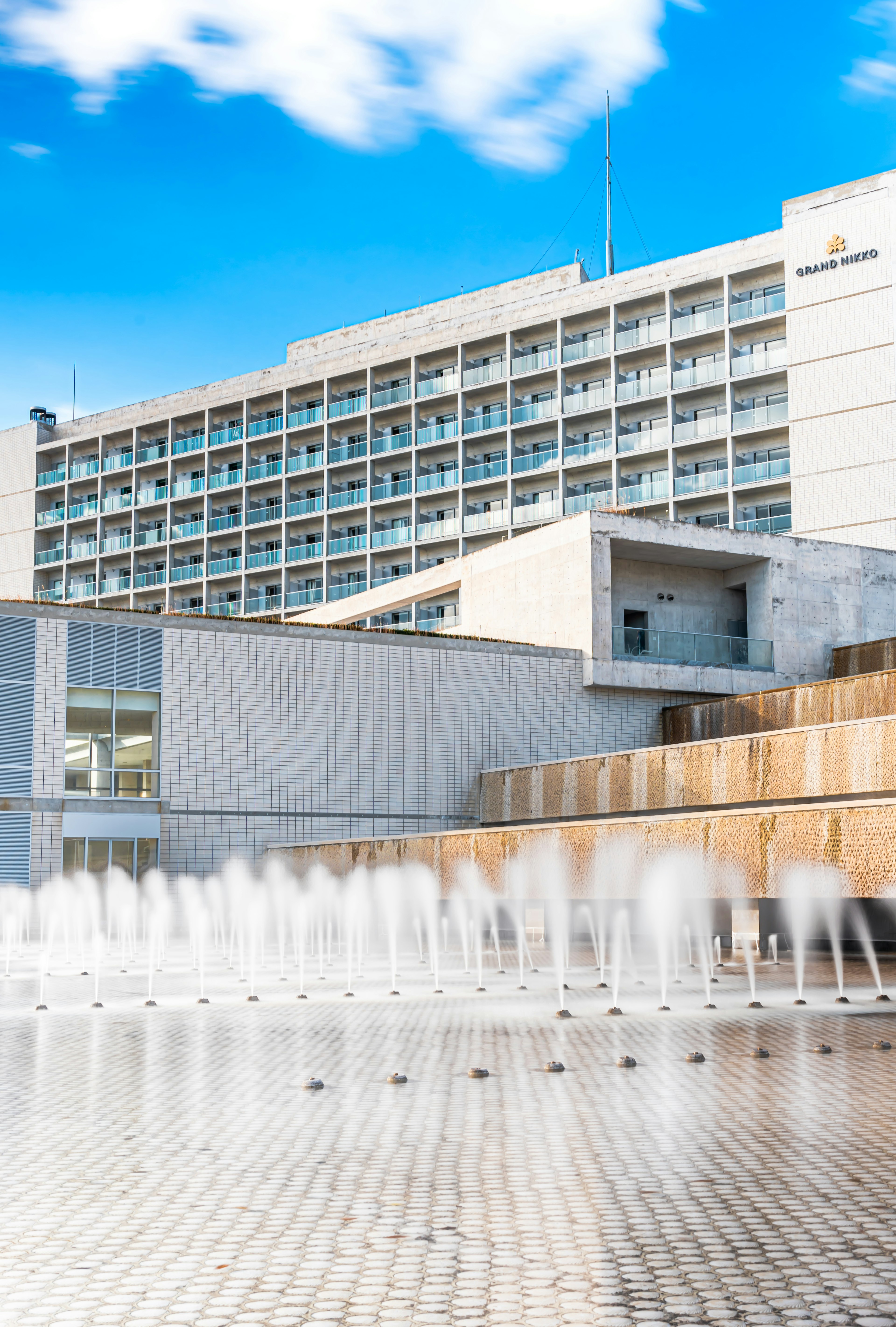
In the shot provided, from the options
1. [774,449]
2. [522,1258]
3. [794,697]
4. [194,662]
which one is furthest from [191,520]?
[522,1258]

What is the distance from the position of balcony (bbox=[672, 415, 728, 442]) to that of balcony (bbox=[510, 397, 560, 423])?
538 centimetres

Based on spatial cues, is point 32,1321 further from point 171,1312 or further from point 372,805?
point 372,805

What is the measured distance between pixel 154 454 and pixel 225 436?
4182 mm

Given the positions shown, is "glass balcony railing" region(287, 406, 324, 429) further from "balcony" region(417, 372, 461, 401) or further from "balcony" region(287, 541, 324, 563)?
"balcony" region(287, 541, 324, 563)

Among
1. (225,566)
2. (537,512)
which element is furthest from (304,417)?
(537,512)

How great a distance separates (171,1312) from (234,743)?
23.5m

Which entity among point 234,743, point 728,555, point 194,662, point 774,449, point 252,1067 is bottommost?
point 252,1067

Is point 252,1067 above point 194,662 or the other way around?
the other way around

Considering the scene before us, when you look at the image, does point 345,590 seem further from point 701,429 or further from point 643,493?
point 701,429

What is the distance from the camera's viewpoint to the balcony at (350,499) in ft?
186

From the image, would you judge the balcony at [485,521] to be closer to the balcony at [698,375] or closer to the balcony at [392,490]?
the balcony at [392,490]

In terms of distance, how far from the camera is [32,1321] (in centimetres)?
344

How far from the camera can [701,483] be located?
4803 cm

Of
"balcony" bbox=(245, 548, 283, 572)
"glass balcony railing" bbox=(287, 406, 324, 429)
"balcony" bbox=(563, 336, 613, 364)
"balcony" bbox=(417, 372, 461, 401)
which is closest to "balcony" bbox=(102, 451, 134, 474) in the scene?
"balcony" bbox=(245, 548, 283, 572)
